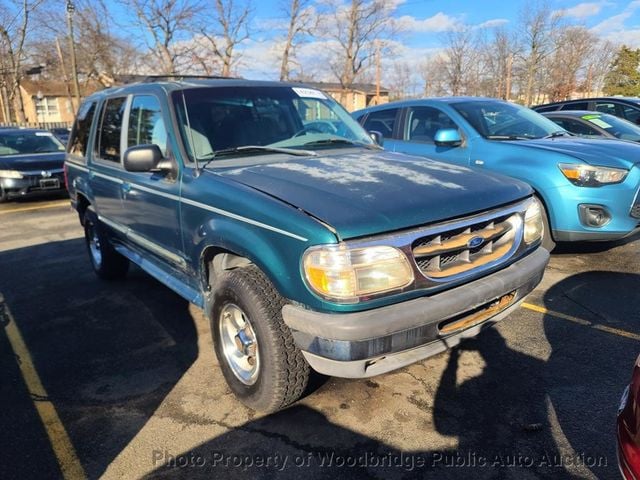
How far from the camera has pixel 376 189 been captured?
2.57 metres

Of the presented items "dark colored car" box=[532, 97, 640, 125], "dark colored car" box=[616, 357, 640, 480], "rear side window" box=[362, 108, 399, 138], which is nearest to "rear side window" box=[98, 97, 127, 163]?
"rear side window" box=[362, 108, 399, 138]

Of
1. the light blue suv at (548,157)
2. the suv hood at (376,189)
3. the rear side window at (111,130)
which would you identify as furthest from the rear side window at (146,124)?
the light blue suv at (548,157)

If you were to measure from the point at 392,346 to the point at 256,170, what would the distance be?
1.36 meters

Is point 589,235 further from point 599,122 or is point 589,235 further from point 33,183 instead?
point 33,183

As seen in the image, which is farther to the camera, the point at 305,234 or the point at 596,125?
the point at 596,125

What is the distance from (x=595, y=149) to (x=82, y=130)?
17.8ft

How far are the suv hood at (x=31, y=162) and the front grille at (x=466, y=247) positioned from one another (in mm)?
10384

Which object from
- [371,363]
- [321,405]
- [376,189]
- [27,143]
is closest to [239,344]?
[321,405]

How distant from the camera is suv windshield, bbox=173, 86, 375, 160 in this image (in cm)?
329

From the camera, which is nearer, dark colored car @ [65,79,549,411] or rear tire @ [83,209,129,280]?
dark colored car @ [65,79,549,411]

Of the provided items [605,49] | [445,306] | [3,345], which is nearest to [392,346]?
[445,306]

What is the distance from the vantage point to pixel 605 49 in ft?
138

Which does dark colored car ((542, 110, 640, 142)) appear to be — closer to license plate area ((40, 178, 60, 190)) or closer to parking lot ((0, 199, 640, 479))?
parking lot ((0, 199, 640, 479))

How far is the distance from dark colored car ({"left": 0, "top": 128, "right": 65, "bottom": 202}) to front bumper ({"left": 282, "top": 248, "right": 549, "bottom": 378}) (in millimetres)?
9978
